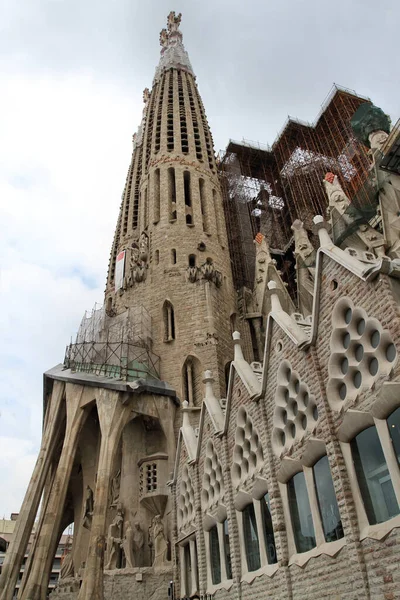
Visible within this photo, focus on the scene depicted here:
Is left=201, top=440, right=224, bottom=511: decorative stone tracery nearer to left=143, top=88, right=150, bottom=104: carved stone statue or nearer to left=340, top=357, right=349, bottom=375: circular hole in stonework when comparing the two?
left=340, top=357, right=349, bottom=375: circular hole in stonework

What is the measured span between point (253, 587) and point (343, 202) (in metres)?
17.0

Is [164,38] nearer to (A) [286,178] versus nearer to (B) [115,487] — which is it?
(A) [286,178]

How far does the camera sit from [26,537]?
18406 mm

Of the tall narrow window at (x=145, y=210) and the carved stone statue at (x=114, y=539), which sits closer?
the carved stone statue at (x=114, y=539)

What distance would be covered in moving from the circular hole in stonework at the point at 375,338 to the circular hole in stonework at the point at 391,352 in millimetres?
233

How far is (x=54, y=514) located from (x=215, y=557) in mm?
6740

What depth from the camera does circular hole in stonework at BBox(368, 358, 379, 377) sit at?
8461 millimetres

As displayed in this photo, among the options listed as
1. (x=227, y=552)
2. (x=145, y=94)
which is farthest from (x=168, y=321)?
(x=145, y=94)

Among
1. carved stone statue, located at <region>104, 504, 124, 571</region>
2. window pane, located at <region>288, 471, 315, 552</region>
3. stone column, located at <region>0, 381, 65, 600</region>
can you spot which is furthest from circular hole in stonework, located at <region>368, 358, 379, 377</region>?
stone column, located at <region>0, 381, 65, 600</region>

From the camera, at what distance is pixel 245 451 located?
41.1 feet

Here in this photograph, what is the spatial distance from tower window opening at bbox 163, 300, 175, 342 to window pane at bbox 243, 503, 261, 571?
1091 centimetres

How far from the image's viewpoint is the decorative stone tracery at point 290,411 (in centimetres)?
1001

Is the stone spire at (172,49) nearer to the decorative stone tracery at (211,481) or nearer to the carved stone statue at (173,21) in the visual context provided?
the carved stone statue at (173,21)

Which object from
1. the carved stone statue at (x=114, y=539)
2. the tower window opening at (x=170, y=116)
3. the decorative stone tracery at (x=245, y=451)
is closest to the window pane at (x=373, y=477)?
the decorative stone tracery at (x=245, y=451)
